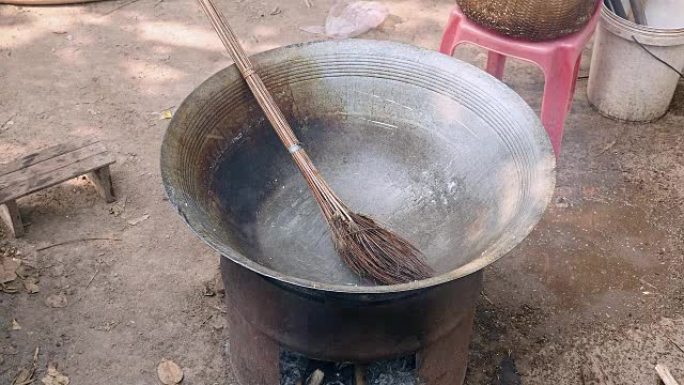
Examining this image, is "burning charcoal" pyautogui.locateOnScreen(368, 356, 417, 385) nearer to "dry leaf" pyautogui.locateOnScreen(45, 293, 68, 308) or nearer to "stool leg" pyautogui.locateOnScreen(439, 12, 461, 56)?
"dry leaf" pyautogui.locateOnScreen(45, 293, 68, 308)

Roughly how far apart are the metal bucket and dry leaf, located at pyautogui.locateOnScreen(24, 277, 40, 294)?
3342mm

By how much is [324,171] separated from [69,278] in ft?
4.90

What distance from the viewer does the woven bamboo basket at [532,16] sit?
3016 mm

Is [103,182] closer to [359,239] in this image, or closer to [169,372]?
[169,372]

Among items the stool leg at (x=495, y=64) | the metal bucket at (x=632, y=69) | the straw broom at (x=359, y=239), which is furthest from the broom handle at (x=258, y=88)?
the metal bucket at (x=632, y=69)

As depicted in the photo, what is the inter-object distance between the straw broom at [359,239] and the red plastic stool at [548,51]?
1.45m

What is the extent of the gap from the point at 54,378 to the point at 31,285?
54cm

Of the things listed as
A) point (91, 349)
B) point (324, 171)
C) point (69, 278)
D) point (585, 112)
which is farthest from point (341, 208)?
point (585, 112)

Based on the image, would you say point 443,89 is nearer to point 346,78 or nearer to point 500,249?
point 346,78

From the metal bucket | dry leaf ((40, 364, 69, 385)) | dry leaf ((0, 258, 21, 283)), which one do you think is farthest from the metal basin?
the metal bucket

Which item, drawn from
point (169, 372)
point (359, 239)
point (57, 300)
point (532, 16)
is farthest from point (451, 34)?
point (57, 300)

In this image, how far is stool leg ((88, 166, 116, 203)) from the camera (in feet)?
11.6

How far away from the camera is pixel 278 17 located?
5.02 m

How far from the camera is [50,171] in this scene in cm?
343
